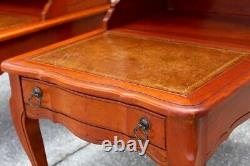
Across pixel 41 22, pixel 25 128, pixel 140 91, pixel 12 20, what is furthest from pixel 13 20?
pixel 140 91

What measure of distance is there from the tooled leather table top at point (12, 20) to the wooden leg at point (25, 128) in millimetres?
331

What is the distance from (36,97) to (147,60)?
0.32 metres

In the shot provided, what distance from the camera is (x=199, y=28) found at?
1330 mm

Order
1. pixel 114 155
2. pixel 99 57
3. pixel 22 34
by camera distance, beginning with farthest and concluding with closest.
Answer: pixel 114 155 → pixel 22 34 → pixel 99 57

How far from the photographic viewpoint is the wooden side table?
872 mm

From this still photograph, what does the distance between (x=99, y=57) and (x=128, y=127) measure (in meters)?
0.23

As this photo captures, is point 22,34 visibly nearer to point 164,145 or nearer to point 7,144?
point 7,144

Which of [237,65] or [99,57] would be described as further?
[99,57]

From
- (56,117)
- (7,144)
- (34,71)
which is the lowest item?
(7,144)

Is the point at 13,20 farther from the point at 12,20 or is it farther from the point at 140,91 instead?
the point at 140,91

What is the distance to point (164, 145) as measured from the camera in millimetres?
917

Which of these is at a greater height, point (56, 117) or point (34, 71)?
point (34, 71)

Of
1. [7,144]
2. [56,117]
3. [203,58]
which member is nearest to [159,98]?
[203,58]

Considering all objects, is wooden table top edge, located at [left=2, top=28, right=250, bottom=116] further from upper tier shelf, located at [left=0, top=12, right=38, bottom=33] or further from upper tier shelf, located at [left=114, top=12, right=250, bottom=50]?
upper tier shelf, located at [left=0, top=12, right=38, bottom=33]
